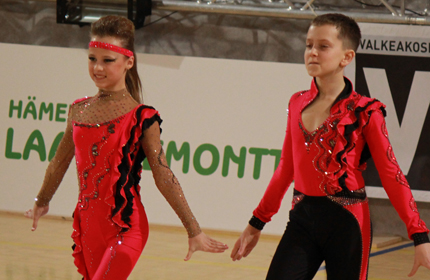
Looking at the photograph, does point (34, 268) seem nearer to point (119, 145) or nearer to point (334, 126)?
point (119, 145)

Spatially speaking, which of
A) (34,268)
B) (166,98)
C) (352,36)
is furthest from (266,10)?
(352,36)

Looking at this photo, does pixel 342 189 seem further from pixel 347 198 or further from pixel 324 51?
pixel 324 51

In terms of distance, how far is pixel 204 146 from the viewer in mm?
5691

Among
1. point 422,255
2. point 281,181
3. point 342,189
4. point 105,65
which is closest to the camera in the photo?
point 422,255

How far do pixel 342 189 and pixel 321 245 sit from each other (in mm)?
217

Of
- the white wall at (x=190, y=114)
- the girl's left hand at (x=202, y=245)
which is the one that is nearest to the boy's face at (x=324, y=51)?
the girl's left hand at (x=202, y=245)

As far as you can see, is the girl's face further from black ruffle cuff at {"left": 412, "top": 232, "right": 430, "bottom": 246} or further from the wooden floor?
the wooden floor

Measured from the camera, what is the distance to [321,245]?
2.07 metres

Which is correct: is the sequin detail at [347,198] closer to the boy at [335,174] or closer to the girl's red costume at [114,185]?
the boy at [335,174]

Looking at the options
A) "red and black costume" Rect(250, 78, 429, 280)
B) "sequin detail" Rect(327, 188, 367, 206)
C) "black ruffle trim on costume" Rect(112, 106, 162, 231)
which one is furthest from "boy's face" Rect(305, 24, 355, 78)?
"black ruffle trim on costume" Rect(112, 106, 162, 231)

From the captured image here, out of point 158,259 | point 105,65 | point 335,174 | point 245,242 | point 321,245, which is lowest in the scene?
point 158,259

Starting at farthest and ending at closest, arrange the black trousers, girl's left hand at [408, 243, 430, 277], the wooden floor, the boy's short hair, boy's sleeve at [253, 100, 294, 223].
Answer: the wooden floor < boy's sleeve at [253, 100, 294, 223] < the boy's short hair < the black trousers < girl's left hand at [408, 243, 430, 277]

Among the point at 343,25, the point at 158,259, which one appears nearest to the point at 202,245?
the point at 343,25

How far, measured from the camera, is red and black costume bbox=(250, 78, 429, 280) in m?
2.03
